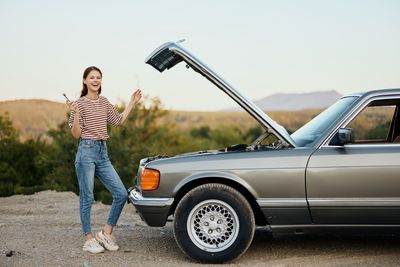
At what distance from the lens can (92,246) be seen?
22.8 feet

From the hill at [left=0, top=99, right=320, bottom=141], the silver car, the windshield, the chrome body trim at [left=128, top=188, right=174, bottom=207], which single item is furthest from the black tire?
the hill at [left=0, top=99, right=320, bottom=141]

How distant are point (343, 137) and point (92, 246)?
10.1 ft

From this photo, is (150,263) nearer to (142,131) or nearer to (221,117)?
(142,131)

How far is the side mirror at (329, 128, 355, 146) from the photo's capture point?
244 inches

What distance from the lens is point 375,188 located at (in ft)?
20.6

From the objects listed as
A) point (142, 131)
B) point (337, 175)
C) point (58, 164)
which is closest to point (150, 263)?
point (337, 175)

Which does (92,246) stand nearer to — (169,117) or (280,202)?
(280,202)

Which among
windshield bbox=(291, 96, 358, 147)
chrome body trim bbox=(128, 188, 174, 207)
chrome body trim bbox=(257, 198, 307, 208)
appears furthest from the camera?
windshield bbox=(291, 96, 358, 147)

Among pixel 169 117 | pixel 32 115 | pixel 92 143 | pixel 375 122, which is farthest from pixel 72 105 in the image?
pixel 32 115

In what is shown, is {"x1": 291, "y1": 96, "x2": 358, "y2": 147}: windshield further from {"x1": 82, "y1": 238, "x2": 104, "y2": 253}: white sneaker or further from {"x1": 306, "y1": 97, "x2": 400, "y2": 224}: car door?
{"x1": 82, "y1": 238, "x2": 104, "y2": 253}: white sneaker

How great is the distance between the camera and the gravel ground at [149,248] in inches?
256

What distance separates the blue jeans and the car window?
2.72m

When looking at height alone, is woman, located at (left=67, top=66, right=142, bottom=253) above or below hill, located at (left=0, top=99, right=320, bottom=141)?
above

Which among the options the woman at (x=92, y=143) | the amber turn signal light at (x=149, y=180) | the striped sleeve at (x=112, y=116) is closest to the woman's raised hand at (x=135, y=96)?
the woman at (x=92, y=143)
